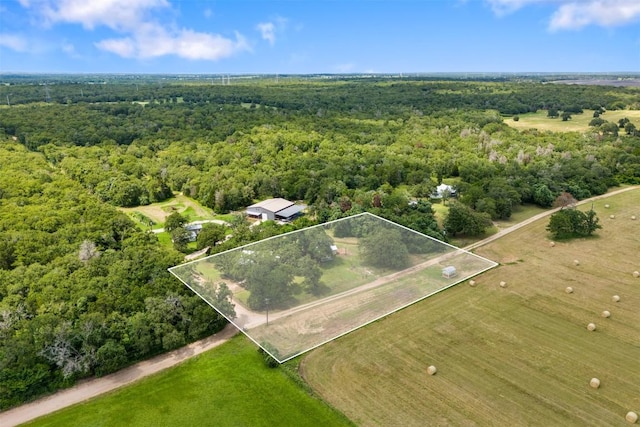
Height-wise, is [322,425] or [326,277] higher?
[326,277]

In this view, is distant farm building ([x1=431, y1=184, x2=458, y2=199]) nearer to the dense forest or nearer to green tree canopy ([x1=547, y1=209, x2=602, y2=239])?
the dense forest

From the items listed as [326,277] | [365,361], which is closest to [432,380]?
[365,361]

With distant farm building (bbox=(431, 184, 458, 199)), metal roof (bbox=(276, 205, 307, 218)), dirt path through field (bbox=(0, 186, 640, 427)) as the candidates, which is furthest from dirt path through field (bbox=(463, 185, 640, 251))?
metal roof (bbox=(276, 205, 307, 218))

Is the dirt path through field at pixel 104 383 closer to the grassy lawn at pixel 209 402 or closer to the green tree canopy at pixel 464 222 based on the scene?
the grassy lawn at pixel 209 402

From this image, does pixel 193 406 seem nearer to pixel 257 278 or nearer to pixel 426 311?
pixel 257 278

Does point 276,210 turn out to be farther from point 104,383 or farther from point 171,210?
point 104,383

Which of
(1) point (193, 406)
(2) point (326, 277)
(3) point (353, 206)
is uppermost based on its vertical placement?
(2) point (326, 277)

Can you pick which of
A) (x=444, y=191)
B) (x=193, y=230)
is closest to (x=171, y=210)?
(x=193, y=230)
